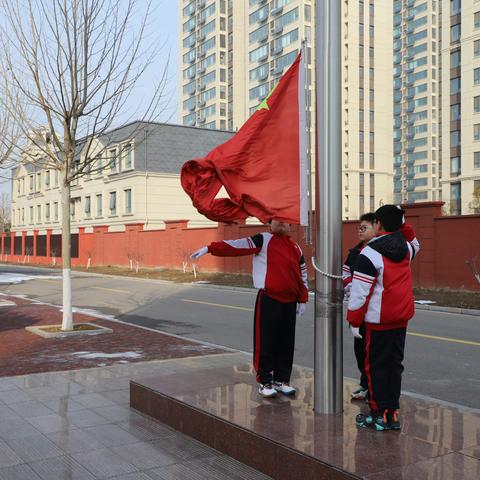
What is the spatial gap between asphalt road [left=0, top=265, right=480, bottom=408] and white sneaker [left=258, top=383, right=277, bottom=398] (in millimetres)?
2378

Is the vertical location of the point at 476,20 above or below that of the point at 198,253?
above

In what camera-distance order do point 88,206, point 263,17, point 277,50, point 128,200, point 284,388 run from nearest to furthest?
point 284,388 → point 128,200 → point 88,206 → point 277,50 → point 263,17

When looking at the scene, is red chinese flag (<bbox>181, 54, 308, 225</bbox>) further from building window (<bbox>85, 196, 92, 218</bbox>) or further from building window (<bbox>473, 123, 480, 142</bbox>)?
building window (<bbox>473, 123, 480, 142</bbox>)

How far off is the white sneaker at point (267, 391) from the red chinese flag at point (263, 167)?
145 centimetres

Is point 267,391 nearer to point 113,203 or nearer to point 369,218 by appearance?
point 369,218

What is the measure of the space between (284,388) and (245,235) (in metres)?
23.5

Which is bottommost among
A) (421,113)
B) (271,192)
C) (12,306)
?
(12,306)

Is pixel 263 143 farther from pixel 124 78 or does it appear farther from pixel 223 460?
pixel 124 78

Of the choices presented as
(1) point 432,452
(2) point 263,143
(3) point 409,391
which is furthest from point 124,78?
(1) point 432,452

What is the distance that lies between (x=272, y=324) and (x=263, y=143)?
5.18 ft

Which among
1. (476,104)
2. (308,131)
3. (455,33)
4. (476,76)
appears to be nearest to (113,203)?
(476,104)

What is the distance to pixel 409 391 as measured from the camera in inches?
Answer: 269

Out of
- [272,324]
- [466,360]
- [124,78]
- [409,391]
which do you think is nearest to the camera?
[272,324]

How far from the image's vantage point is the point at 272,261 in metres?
5.29
